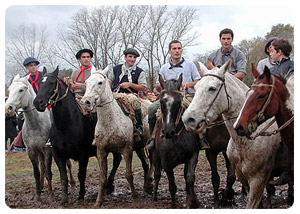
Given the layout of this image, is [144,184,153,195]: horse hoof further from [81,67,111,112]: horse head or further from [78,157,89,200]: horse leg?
[81,67,111,112]: horse head

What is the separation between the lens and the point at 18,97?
7422 mm

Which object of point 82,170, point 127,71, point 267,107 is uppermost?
point 127,71

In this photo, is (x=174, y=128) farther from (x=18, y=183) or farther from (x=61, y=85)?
(x=18, y=183)

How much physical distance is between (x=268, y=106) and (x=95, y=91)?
11.9 feet

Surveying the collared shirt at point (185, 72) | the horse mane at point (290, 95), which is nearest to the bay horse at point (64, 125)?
the collared shirt at point (185, 72)

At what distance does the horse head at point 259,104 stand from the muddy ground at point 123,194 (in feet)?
9.87

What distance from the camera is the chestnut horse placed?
4.19 meters

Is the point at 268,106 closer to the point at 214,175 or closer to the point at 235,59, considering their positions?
the point at 214,175

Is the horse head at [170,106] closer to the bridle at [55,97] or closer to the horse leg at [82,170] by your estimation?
the bridle at [55,97]

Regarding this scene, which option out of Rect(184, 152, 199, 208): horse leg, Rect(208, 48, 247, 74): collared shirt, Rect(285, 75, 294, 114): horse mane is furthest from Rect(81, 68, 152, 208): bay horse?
Rect(285, 75, 294, 114): horse mane

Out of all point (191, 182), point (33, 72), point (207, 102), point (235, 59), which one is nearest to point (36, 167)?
point (33, 72)

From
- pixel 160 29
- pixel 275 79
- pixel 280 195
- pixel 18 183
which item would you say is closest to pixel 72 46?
pixel 160 29

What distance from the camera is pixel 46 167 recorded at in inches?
305

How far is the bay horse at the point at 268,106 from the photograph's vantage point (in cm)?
419
